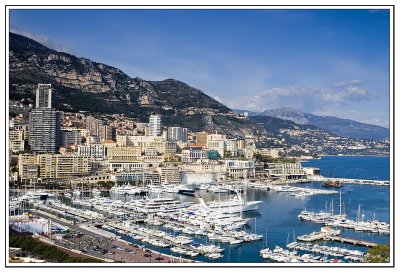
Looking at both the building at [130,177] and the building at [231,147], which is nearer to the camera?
the building at [130,177]

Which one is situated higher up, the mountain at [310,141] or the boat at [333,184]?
the mountain at [310,141]

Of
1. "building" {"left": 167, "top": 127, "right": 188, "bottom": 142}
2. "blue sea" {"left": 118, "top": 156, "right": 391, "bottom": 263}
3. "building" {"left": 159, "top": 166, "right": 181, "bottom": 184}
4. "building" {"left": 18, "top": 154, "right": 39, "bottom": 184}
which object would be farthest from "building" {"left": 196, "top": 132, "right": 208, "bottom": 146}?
"building" {"left": 18, "top": 154, "right": 39, "bottom": 184}

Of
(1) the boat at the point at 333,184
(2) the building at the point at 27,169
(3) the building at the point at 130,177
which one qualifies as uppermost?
(2) the building at the point at 27,169

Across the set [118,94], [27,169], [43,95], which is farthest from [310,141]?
[27,169]

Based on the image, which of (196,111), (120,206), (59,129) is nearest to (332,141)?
(196,111)

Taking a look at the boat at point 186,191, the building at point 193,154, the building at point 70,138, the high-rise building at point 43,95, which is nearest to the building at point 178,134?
the building at point 193,154

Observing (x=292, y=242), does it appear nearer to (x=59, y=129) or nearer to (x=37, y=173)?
(x=37, y=173)

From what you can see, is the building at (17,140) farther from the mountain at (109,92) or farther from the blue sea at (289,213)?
the blue sea at (289,213)

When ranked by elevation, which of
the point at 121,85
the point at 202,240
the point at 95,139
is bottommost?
the point at 202,240
